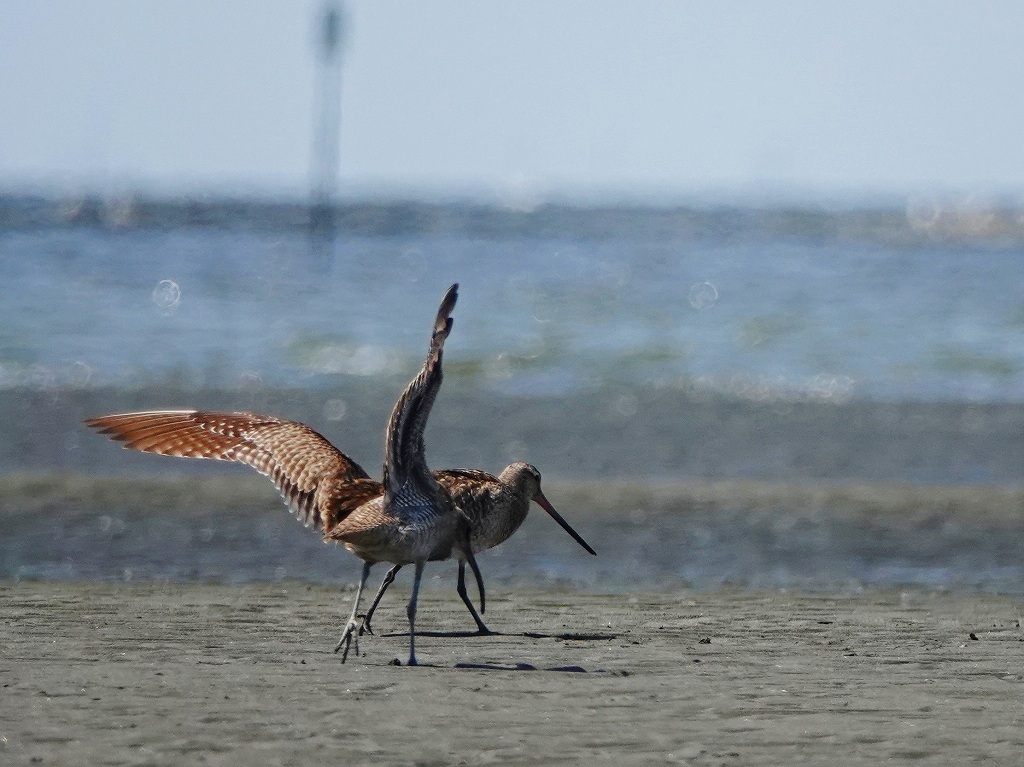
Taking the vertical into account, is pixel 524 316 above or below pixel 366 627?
below

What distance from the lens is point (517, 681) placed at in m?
5.96

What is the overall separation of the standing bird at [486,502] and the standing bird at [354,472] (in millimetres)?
219

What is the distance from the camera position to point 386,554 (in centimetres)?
623

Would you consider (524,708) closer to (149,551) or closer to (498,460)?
(149,551)

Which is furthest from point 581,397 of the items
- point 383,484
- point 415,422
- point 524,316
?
point 415,422

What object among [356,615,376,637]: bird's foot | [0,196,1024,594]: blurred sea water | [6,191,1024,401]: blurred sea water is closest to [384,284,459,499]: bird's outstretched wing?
[356,615,376,637]: bird's foot

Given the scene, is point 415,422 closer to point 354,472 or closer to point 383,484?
point 383,484

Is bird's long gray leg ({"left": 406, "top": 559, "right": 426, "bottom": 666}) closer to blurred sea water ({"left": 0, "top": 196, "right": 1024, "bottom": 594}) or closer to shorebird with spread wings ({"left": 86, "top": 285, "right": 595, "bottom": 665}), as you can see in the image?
shorebird with spread wings ({"left": 86, "top": 285, "right": 595, "bottom": 665})

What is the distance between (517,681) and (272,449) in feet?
6.08

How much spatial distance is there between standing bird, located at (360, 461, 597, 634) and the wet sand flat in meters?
0.29

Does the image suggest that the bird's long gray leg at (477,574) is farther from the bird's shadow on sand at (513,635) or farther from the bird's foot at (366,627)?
the bird's foot at (366,627)

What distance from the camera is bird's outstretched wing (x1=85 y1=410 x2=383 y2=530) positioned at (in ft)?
22.4

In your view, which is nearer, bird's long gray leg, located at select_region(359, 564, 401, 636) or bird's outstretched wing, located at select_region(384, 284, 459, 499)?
bird's outstretched wing, located at select_region(384, 284, 459, 499)

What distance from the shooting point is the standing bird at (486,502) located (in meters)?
7.21
